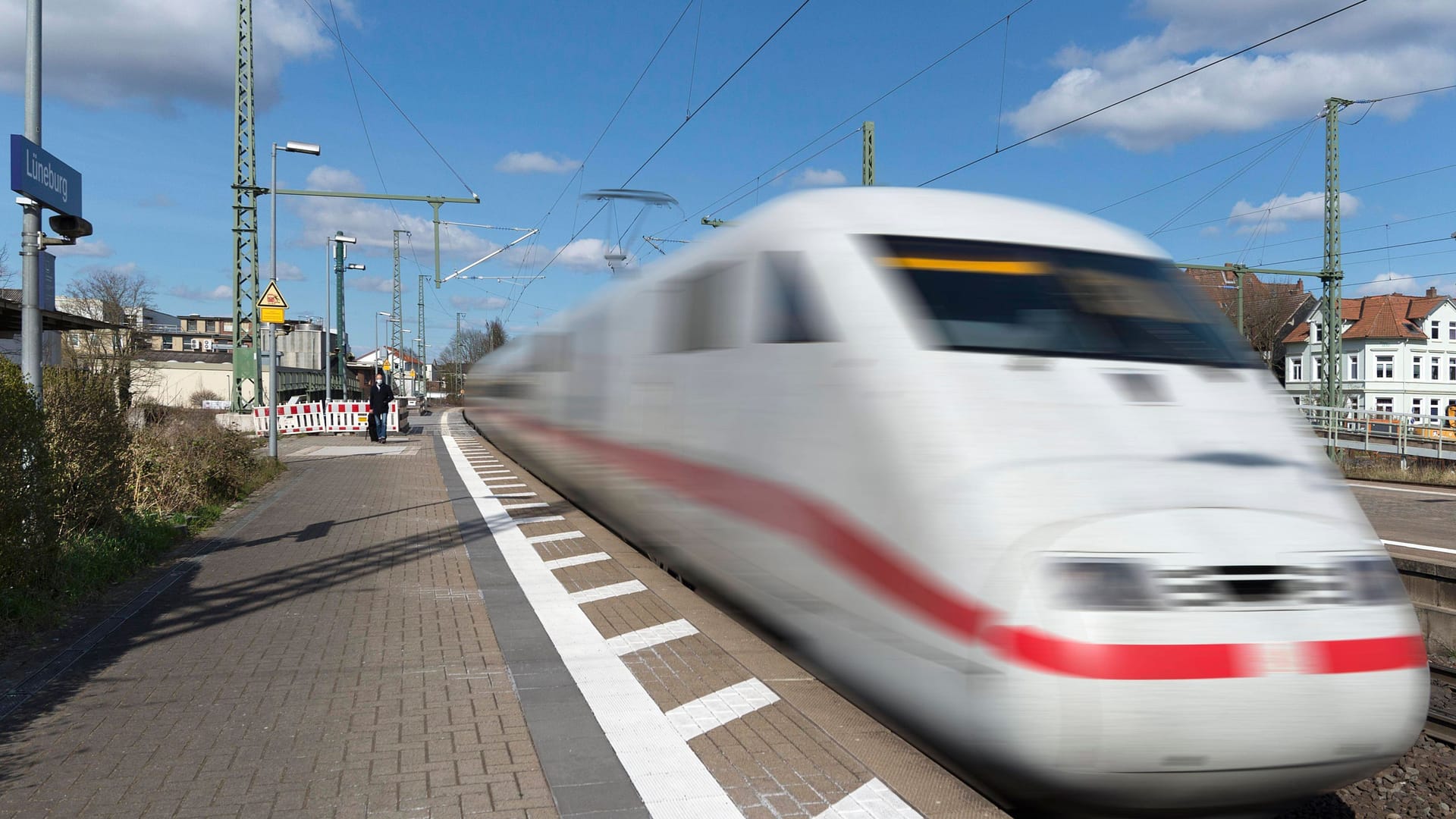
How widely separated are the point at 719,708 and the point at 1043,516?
2.49 m

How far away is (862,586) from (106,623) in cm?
556

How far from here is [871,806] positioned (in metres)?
4.16

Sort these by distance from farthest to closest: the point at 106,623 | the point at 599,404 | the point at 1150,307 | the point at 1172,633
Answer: the point at 599,404, the point at 106,623, the point at 1150,307, the point at 1172,633

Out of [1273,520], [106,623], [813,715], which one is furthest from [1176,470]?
[106,623]

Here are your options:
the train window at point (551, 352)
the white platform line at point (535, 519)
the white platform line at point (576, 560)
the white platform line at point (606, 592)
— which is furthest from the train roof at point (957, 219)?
the white platform line at point (535, 519)

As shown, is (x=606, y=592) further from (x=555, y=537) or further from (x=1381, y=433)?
(x=1381, y=433)

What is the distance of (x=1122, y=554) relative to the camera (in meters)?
3.45

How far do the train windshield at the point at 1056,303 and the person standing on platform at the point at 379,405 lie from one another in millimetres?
24605

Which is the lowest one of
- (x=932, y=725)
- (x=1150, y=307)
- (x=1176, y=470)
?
(x=932, y=725)

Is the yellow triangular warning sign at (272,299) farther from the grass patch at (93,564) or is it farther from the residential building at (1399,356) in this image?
the residential building at (1399,356)

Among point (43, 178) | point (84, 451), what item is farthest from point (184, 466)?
point (43, 178)

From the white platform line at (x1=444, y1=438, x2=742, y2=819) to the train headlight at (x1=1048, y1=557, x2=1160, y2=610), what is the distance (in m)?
1.61

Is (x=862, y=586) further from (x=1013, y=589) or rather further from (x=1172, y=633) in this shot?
(x=1172, y=633)

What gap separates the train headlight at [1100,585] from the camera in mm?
3348
